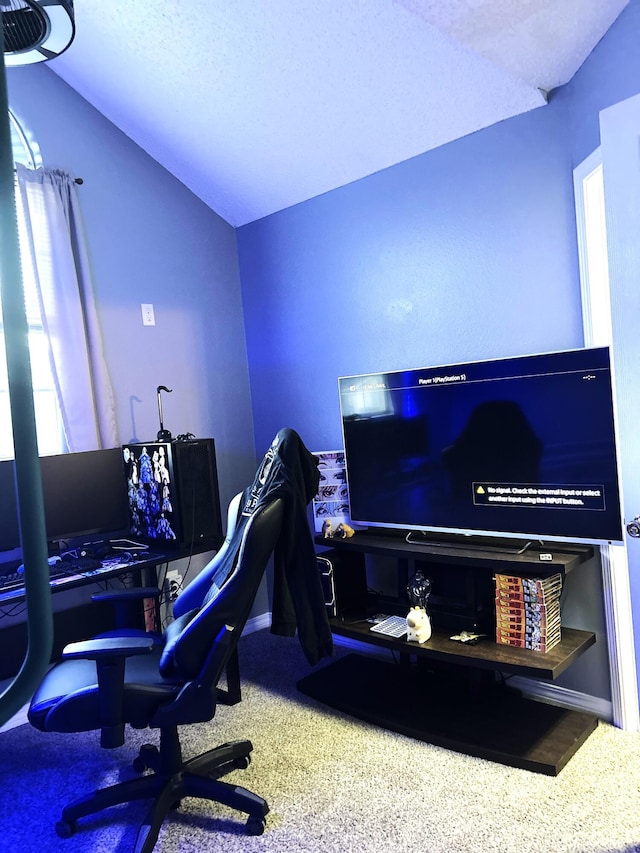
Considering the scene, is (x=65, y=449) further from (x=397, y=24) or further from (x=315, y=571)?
(x=397, y=24)

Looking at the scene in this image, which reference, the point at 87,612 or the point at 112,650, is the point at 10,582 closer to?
the point at 87,612

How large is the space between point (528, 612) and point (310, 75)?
2377mm

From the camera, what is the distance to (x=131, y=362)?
3.37 metres

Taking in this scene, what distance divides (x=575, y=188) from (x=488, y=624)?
177cm

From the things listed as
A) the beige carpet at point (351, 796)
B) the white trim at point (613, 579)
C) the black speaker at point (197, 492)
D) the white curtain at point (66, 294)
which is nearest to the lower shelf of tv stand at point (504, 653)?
the white trim at point (613, 579)

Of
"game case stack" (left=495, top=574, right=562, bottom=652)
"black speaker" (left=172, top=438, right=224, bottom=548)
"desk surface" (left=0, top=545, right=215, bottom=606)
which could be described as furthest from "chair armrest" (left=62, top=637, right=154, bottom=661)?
"game case stack" (left=495, top=574, right=562, bottom=652)

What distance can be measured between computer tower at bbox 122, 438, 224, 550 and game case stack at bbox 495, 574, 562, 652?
1.41m

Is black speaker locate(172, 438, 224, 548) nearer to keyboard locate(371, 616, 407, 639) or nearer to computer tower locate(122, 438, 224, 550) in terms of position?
computer tower locate(122, 438, 224, 550)

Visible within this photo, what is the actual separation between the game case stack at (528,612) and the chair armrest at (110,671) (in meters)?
1.40

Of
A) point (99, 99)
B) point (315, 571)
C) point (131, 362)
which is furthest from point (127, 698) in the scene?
point (99, 99)

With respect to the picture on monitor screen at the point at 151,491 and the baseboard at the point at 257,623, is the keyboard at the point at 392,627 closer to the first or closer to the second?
the picture on monitor screen at the point at 151,491

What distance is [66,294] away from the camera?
3.04 m

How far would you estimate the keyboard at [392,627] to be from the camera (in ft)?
8.86

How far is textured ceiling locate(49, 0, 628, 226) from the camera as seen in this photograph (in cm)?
225
